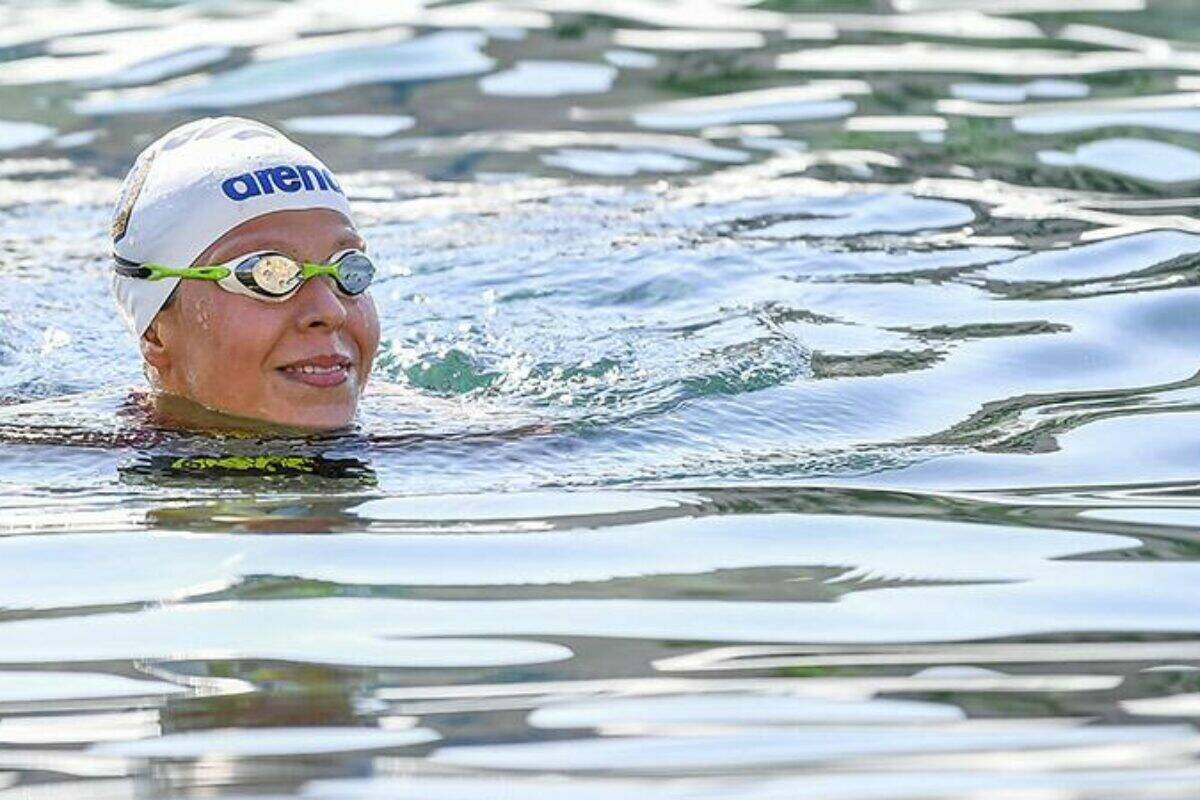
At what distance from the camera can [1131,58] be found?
11.3 m

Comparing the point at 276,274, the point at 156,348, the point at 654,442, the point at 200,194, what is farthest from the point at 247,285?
the point at 654,442

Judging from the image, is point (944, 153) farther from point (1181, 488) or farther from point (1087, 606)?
point (1087, 606)

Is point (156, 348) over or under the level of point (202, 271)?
under

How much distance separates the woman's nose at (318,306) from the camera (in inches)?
242

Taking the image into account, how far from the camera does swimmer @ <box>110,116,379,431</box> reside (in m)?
6.16

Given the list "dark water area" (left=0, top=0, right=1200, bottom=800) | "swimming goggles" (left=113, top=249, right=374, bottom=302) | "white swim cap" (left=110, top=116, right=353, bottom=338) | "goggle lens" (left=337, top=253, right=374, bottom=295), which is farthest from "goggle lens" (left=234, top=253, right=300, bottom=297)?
"dark water area" (left=0, top=0, right=1200, bottom=800)

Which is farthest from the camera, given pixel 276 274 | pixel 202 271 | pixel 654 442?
pixel 202 271

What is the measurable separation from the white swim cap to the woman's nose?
0.87 ft

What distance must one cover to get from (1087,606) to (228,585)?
1.54m

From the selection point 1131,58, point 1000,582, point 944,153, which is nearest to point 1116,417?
point 1000,582

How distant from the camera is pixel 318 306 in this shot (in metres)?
6.14

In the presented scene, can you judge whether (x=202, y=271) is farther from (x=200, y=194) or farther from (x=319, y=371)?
(x=319, y=371)

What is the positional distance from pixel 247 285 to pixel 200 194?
1.19 feet

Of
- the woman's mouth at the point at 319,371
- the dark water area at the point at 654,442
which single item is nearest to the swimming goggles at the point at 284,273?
the woman's mouth at the point at 319,371
